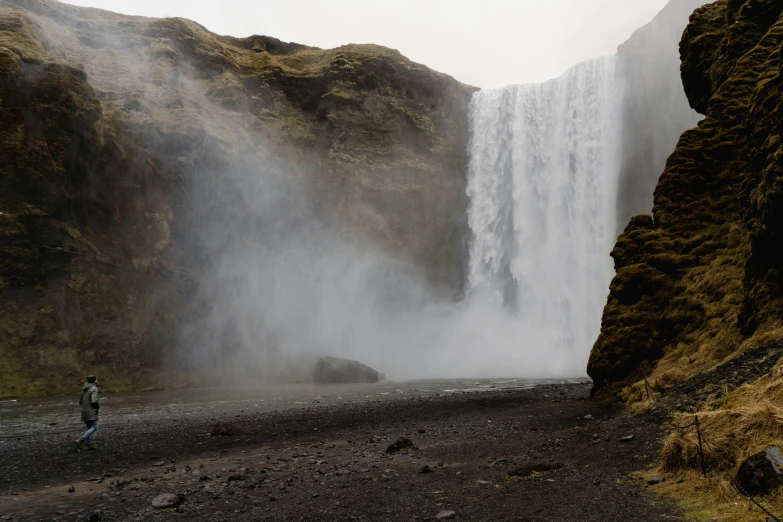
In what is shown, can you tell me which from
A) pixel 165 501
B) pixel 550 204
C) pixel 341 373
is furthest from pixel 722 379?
pixel 550 204

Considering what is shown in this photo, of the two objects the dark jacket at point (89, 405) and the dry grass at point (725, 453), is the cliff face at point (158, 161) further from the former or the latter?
the dry grass at point (725, 453)

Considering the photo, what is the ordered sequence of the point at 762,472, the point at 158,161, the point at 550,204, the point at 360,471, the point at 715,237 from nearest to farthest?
1. the point at 762,472
2. the point at 360,471
3. the point at 715,237
4. the point at 158,161
5. the point at 550,204

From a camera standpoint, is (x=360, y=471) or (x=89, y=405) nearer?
(x=360, y=471)

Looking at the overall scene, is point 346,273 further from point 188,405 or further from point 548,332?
point 188,405

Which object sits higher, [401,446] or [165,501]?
[401,446]

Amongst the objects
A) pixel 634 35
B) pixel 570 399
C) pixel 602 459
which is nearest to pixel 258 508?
pixel 602 459

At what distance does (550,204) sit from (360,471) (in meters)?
51.8

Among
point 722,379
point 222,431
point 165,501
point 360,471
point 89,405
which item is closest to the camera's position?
point 165,501

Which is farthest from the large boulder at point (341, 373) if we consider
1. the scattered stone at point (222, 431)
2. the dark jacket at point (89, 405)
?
the dark jacket at point (89, 405)

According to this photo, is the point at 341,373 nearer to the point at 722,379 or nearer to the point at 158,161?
the point at 158,161

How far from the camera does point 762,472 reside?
651cm

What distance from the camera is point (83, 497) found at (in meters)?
11.3

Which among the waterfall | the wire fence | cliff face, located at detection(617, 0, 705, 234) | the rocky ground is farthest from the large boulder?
the wire fence

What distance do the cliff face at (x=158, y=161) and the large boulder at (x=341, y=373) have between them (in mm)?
13006
